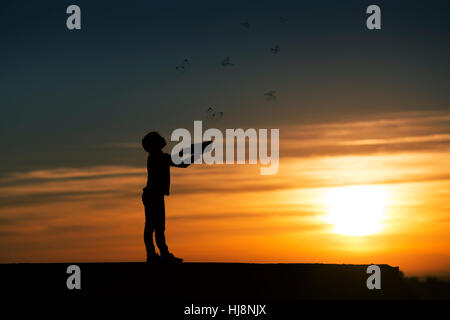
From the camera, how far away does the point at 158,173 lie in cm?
1537

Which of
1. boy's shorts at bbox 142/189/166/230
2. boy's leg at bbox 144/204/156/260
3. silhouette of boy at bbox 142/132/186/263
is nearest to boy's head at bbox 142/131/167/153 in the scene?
silhouette of boy at bbox 142/132/186/263

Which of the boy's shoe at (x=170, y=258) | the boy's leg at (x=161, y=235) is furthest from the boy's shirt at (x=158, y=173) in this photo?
the boy's shoe at (x=170, y=258)

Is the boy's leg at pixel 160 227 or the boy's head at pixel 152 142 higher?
the boy's head at pixel 152 142

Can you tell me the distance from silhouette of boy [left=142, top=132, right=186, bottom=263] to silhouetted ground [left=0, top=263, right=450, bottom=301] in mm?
570

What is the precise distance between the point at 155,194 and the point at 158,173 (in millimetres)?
418

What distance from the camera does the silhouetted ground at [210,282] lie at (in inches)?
538

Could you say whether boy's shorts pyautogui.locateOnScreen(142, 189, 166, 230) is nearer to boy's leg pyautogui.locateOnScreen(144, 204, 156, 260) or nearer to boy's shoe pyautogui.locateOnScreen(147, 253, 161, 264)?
boy's leg pyautogui.locateOnScreen(144, 204, 156, 260)

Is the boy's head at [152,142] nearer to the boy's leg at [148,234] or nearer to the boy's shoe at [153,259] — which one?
the boy's leg at [148,234]

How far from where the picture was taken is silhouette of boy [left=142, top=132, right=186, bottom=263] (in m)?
15.4

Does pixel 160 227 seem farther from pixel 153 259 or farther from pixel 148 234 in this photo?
pixel 153 259

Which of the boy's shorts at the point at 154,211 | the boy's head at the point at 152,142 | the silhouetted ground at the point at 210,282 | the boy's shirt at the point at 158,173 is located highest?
the boy's head at the point at 152,142
